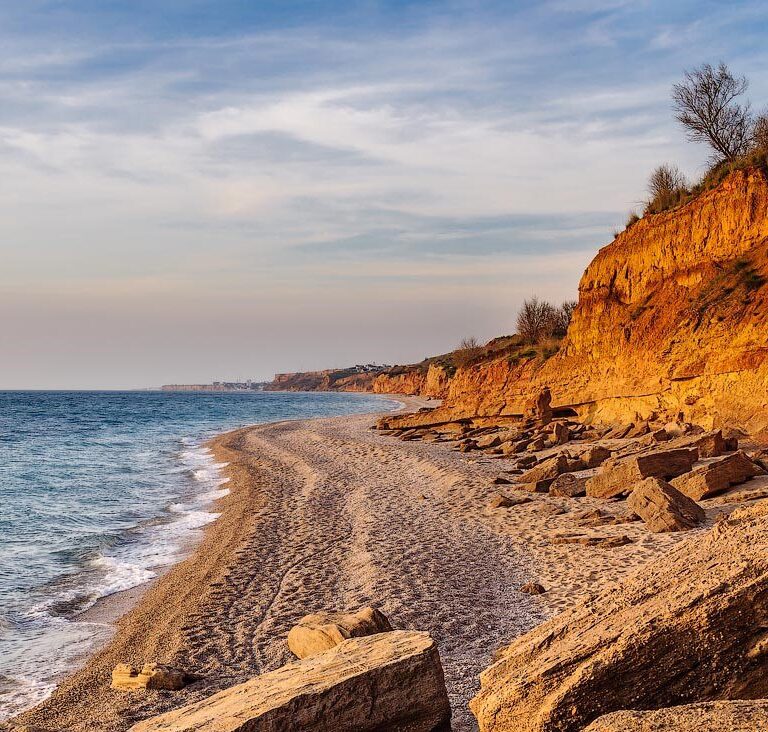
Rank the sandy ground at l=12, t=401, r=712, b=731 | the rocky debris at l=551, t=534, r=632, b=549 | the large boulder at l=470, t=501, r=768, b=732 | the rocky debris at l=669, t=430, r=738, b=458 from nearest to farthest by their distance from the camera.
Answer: the large boulder at l=470, t=501, r=768, b=732 < the sandy ground at l=12, t=401, r=712, b=731 < the rocky debris at l=551, t=534, r=632, b=549 < the rocky debris at l=669, t=430, r=738, b=458

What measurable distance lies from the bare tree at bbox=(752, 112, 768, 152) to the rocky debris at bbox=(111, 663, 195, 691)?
28.3 meters

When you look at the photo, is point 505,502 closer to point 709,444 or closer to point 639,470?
point 639,470

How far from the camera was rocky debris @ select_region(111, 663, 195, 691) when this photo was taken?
345 inches

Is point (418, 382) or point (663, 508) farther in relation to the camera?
point (418, 382)

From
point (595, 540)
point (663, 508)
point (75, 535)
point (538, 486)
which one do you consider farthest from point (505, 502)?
point (75, 535)

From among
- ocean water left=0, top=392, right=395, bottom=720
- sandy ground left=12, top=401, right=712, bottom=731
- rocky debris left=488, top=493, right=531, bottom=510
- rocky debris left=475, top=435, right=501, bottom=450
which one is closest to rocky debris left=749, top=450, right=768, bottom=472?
sandy ground left=12, top=401, right=712, bottom=731

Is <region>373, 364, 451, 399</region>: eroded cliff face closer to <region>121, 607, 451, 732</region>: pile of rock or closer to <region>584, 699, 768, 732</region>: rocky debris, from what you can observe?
<region>121, 607, 451, 732</region>: pile of rock

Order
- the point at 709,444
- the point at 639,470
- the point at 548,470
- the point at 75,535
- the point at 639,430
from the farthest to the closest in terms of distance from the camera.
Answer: the point at 639,430 → the point at 548,470 → the point at 75,535 → the point at 709,444 → the point at 639,470

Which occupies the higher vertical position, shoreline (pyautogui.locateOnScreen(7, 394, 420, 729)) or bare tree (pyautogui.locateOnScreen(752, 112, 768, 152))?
bare tree (pyautogui.locateOnScreen(752, 112, 768, 152))

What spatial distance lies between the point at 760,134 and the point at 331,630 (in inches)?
1182

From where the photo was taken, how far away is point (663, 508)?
532 inches

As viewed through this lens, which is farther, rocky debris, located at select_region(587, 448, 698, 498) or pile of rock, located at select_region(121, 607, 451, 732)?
rocky debris, located at select_region(587, 448, 698, 498)

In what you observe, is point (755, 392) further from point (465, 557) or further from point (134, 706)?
point (134, 706)

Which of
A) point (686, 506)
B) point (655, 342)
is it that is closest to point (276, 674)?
point (686, 506)
